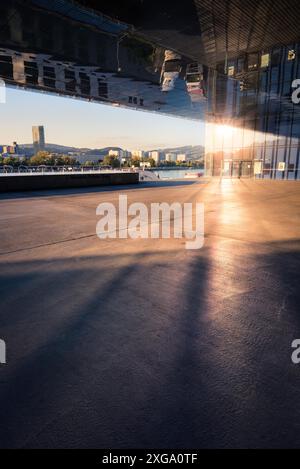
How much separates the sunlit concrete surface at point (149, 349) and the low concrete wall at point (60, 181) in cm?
1275

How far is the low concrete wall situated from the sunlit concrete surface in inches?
502

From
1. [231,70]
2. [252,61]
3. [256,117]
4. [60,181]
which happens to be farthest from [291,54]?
[60,181]

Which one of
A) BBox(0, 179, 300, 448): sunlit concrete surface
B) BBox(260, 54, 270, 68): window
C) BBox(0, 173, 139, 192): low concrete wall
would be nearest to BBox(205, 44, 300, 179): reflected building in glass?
BBox(260, 54, 270, 68): window

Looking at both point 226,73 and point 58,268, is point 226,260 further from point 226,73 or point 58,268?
point 226,73

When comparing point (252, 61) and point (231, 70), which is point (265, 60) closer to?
point (252, 61)

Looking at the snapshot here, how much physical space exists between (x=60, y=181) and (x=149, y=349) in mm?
16939

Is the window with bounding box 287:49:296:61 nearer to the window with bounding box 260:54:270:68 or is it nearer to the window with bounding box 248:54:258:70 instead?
the window with bounding box 260:54:270:68

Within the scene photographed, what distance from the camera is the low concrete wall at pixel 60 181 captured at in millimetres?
15570

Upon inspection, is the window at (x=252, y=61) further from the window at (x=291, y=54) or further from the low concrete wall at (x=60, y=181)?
the low concrete wall at (x=60, y=181)

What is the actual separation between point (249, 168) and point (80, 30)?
2090 cm

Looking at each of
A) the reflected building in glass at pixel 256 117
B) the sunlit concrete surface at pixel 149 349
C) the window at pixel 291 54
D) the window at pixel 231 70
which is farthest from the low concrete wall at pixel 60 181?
the window at pixel 291 54
